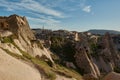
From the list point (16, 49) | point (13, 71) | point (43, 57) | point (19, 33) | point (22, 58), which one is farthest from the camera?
point (43, 57)

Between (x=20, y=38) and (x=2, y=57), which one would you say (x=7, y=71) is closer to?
(x=2, y=57)

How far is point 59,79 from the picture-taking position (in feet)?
96.6

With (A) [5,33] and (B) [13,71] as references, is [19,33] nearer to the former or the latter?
(A) [5,33]

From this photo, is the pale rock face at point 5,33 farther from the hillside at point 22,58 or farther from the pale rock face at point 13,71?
the pale rock face at point 13,71

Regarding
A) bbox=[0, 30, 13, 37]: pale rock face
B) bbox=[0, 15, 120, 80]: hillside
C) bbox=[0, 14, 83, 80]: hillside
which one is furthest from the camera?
bbox=[0, 30, 13, 37]: pale rock face

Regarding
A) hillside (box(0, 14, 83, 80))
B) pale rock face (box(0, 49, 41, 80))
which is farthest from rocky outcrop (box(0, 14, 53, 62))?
pale rock face (box(0, 49, 41, 80))

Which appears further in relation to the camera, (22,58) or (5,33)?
(5,33)

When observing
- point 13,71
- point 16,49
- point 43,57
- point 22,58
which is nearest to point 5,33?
point 16,49

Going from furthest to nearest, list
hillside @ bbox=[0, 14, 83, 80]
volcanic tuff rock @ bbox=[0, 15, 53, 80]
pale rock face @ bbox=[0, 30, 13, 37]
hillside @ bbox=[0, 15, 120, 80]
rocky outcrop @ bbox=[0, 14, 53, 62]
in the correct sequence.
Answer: rocky outcrop @ bbox=[0, 14, 53, 62], pale rock face @ bbox=[0, 30, 13, 37], hillside @ bbox=[0, 15, 120, 80], hillside @ bbox=[0, 14, 83, 80], volcanic tuff rock @ bbox=[0, 15, 53, 80]

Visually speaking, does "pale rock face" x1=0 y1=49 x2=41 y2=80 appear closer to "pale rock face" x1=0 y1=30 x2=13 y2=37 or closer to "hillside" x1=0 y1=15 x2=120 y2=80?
"hillside" x1=0 y1=15 x2=120 y2=80

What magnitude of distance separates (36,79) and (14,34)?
2226 cm

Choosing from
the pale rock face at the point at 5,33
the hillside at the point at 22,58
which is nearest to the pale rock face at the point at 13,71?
the hillside at the point at 22,58

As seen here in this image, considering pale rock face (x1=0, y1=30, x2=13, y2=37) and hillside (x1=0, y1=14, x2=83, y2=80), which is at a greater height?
pale rock face (x1=0, y1=30, x2=13, y2=37)

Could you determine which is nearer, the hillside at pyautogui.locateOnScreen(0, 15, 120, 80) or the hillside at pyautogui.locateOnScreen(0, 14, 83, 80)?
the hillside at pyautogui.locateOnScreen(0, 14, 83, 80)
